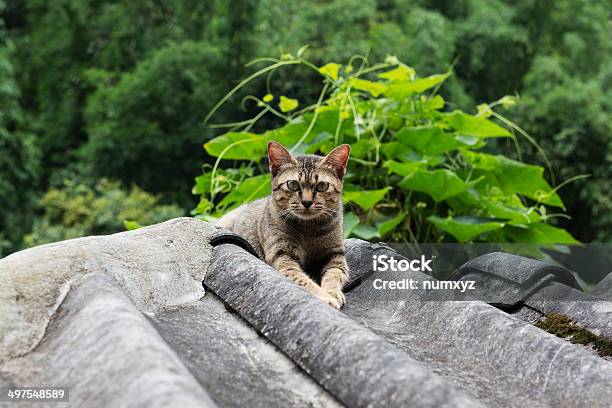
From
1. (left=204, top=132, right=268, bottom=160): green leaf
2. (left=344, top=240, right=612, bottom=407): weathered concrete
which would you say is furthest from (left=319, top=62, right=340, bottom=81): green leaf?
(left=344, top=240, right=612, bottom=407): weathered concrete

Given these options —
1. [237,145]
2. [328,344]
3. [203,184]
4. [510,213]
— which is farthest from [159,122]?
[328,344]

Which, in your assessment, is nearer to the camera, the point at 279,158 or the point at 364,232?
the point at 279,158

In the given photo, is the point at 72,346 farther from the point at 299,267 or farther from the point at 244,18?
the point at 244,18

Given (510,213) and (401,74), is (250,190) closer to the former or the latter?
(401,74)

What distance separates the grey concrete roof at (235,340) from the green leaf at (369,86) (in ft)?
5.06

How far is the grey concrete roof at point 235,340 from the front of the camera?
1362 millimetres

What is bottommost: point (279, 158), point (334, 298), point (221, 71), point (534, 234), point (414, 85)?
point (221, 71)

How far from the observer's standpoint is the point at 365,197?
11.0 ft

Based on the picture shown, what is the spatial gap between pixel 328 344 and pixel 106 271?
0.65 m

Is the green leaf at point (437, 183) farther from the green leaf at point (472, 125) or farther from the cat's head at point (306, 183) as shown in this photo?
the cat's head at point (306, 183)

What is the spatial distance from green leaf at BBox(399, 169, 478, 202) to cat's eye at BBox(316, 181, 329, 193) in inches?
28.3

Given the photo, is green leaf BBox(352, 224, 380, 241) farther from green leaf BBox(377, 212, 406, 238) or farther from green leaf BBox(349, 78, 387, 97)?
green leaf BBox(349, 78, 387, 97)

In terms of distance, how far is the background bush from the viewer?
1291 cm

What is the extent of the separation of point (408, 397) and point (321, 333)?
0.34 metres
